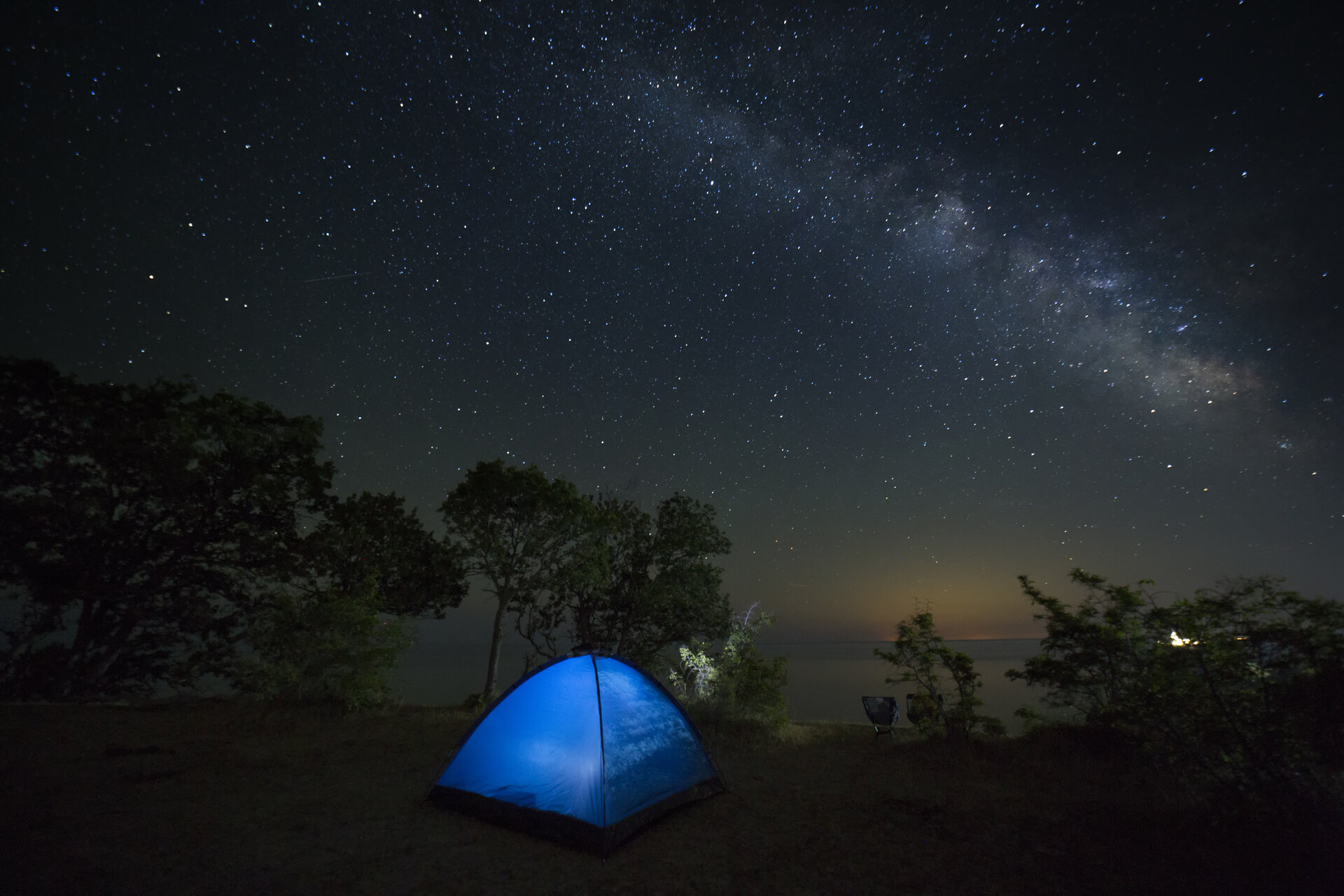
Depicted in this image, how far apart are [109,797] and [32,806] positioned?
59cm

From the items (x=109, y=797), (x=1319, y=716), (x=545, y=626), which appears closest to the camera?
(x=1319, y=716)

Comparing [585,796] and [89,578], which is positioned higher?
[89,578]

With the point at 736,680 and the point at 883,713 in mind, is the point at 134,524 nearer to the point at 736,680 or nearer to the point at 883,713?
the point at 736,680

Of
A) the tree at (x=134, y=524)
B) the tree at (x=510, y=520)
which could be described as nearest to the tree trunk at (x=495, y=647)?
the tree at (x=510, y=520)

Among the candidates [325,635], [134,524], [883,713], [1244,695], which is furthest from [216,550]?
[1244,695]

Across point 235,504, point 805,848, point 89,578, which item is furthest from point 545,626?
point 805,848

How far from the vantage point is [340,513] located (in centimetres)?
1550

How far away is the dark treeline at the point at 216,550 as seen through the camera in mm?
10922

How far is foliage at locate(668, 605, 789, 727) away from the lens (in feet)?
38.3

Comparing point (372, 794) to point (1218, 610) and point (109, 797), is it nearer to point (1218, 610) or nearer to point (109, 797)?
point (109, 797)

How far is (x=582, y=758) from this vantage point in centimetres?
588

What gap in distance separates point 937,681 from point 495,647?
466 inches

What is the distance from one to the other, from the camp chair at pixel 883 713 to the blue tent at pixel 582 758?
6.04m

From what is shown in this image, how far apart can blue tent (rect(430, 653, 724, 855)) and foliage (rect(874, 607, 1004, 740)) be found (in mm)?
5459
